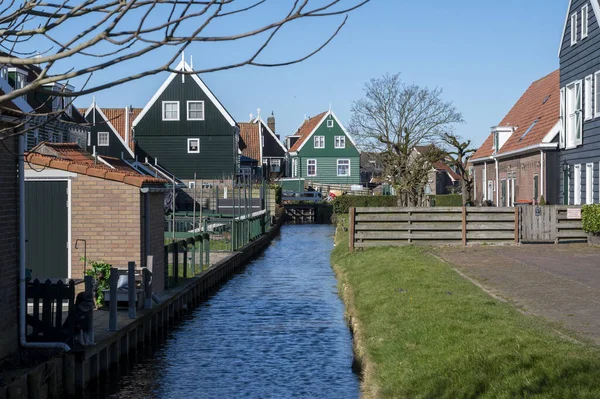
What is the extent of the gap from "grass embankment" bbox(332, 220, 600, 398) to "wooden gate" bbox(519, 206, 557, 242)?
11.3 metres

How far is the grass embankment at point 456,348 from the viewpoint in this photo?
8.85 meters

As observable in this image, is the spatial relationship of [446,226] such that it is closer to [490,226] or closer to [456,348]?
[490,226]

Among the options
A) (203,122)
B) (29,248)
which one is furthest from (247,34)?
(203,122)

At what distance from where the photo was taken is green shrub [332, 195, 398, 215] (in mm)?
65500

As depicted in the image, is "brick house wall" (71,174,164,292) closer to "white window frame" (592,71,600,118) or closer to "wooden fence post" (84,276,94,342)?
"wooden fence post" (84,276,94,342)

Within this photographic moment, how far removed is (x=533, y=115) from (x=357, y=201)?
81.6 ft

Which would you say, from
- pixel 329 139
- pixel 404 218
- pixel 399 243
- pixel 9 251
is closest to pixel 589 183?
pixel 404 218

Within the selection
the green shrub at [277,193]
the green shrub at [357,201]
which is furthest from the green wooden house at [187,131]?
the green shrub at [357,201]

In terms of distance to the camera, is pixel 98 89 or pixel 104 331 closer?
pixel 98 89

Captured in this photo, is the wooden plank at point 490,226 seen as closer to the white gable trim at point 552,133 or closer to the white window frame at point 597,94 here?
the white window frame at point 597,94

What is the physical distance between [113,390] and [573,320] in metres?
6.99

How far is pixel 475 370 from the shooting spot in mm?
9609

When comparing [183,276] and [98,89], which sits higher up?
[98,89]

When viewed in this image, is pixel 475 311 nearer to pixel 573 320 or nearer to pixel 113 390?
Answer: pixel 573 320
